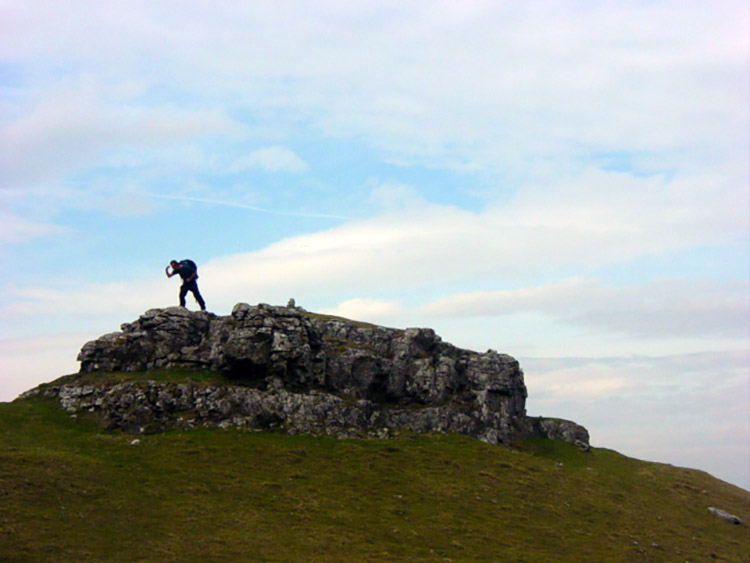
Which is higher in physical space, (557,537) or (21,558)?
(557,537)

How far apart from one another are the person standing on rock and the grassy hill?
17011 millimetres

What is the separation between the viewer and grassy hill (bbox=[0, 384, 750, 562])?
45594 millimetres

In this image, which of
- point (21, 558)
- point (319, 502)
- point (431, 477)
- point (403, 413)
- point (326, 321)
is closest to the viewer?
point (21, 558)

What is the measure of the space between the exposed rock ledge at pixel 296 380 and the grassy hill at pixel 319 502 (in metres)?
2.47

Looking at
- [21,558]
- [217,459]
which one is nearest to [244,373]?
[217,459]

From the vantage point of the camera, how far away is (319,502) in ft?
179

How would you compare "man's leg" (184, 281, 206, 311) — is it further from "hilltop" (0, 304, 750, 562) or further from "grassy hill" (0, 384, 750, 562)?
"grassy hill" (0, 384, 750, 562)

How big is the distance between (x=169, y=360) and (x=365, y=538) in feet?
98.5

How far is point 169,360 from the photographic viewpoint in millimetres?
70000

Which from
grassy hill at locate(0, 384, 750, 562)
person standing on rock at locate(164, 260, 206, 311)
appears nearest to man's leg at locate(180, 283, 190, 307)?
person standing on rock at locate(164, 260, 206, 311)

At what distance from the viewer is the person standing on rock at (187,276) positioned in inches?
2853

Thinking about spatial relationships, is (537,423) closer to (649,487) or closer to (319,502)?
(649,487)

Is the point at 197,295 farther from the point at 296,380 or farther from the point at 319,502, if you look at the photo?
the point at 319,502

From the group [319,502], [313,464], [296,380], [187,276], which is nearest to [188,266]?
[187,276]
